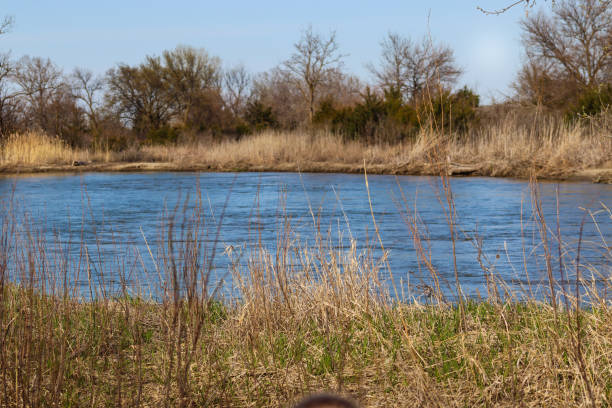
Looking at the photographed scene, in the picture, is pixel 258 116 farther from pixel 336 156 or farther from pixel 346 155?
pixel 346 155

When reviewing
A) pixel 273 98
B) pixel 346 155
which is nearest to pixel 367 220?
pixel 346 155

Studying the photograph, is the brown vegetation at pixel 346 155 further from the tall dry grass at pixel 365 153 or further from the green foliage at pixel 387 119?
the green foliage at pixel 387 119

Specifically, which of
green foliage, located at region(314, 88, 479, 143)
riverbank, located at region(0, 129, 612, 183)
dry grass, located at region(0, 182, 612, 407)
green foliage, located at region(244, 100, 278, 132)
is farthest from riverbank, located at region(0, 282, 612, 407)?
green foliage, located at region(244, 100, 278, 132)

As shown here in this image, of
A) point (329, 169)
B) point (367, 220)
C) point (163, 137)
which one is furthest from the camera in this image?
point (163, 137)

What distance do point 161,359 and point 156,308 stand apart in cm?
106

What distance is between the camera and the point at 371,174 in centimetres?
2223

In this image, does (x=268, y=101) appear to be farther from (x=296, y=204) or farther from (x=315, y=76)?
(x=296, y=204)

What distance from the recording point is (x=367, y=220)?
11.2 meters

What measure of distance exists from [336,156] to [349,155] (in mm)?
467

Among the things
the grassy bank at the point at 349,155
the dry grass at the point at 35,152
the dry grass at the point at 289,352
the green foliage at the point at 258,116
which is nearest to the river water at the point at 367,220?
the dry grass at the point at 289,352

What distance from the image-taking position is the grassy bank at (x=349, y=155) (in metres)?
18.7

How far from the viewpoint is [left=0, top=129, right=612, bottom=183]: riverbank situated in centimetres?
1869

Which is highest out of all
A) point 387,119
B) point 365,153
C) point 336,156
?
point 387,119

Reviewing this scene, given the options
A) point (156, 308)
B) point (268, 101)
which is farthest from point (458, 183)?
point (268, 101)
